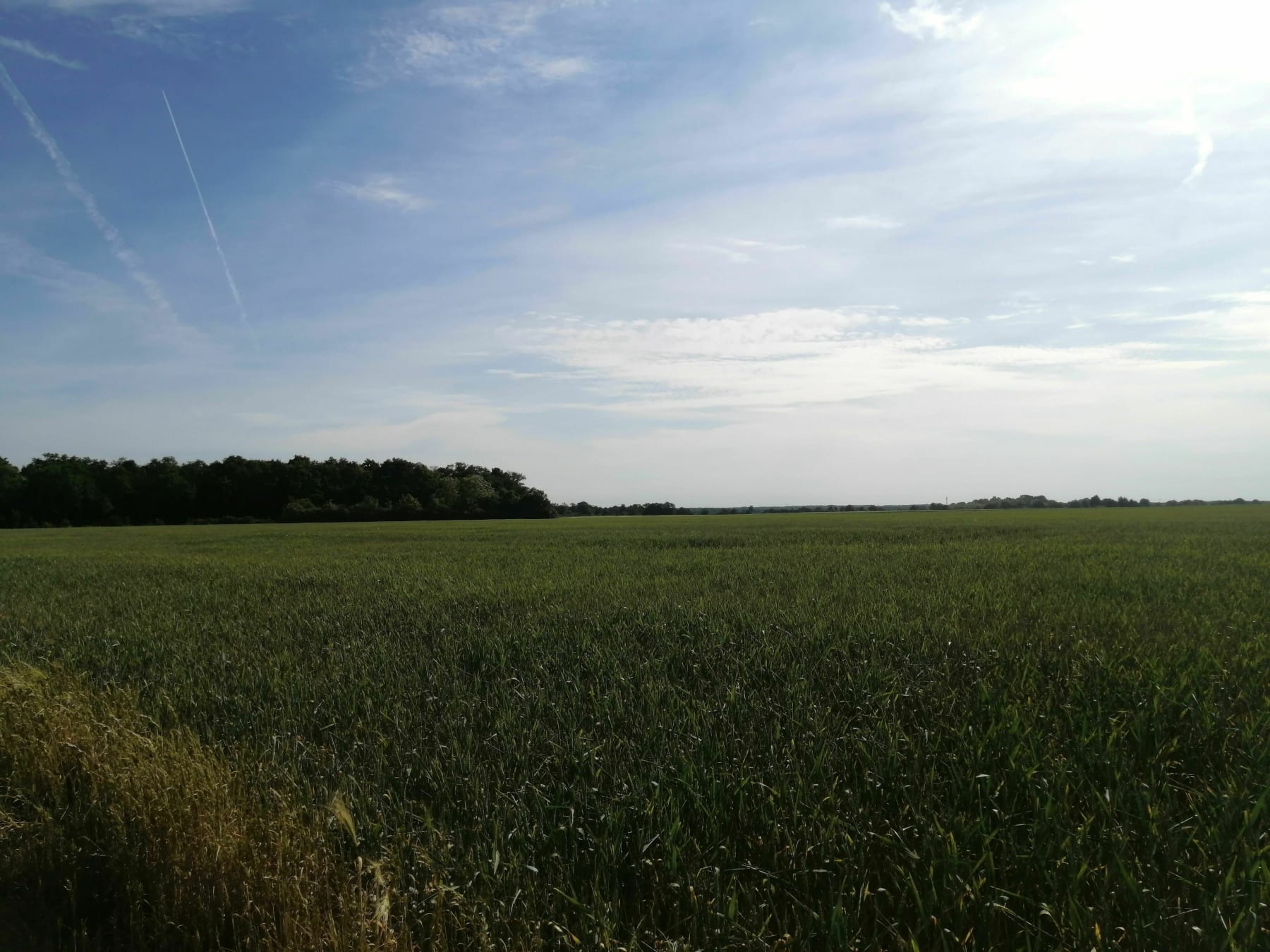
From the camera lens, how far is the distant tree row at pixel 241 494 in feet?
262

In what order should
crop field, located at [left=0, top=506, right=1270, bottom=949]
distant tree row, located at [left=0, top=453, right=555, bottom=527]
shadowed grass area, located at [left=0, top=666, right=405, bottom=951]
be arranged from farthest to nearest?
distant tree row, located at [left=0, top=453, right=555, bottom=527]
shadowed grass area, located at [left=0, top=666, right=405, bottom=951]
crop field, located at [left=0, top=506, right=1270, bottom=949]

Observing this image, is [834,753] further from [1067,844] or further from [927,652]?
[927,652]

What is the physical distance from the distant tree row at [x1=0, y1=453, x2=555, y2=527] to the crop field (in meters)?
74.6

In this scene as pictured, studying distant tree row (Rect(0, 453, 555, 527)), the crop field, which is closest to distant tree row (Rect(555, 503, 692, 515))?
distant tree row (Rect(0, 453, 555, 527))

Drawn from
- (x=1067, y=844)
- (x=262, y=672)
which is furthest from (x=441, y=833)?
(x=262, y=672)

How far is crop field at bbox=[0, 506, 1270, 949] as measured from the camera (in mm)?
2744

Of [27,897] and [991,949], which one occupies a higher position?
[991,949]

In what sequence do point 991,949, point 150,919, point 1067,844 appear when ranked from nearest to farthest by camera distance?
1. point 991,949
2. point 1067,844
3. point 150,919

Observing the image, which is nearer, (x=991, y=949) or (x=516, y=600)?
(x=991, y=949)

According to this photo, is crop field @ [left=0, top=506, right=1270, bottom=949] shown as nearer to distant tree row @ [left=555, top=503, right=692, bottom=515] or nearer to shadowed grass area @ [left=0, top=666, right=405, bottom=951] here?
shadowed grass area @ [left=0, top=666, right=405, bottom=951]

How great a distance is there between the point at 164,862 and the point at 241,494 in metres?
95.8

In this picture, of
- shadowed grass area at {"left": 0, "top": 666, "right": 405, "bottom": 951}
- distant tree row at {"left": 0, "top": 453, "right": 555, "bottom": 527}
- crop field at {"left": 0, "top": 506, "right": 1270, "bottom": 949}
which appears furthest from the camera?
distant tree row at {"left": 0, "top": 453, "right": 555, "bottom": 527}

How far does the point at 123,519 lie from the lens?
8212cm

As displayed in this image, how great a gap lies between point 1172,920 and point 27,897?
4.77 meters
